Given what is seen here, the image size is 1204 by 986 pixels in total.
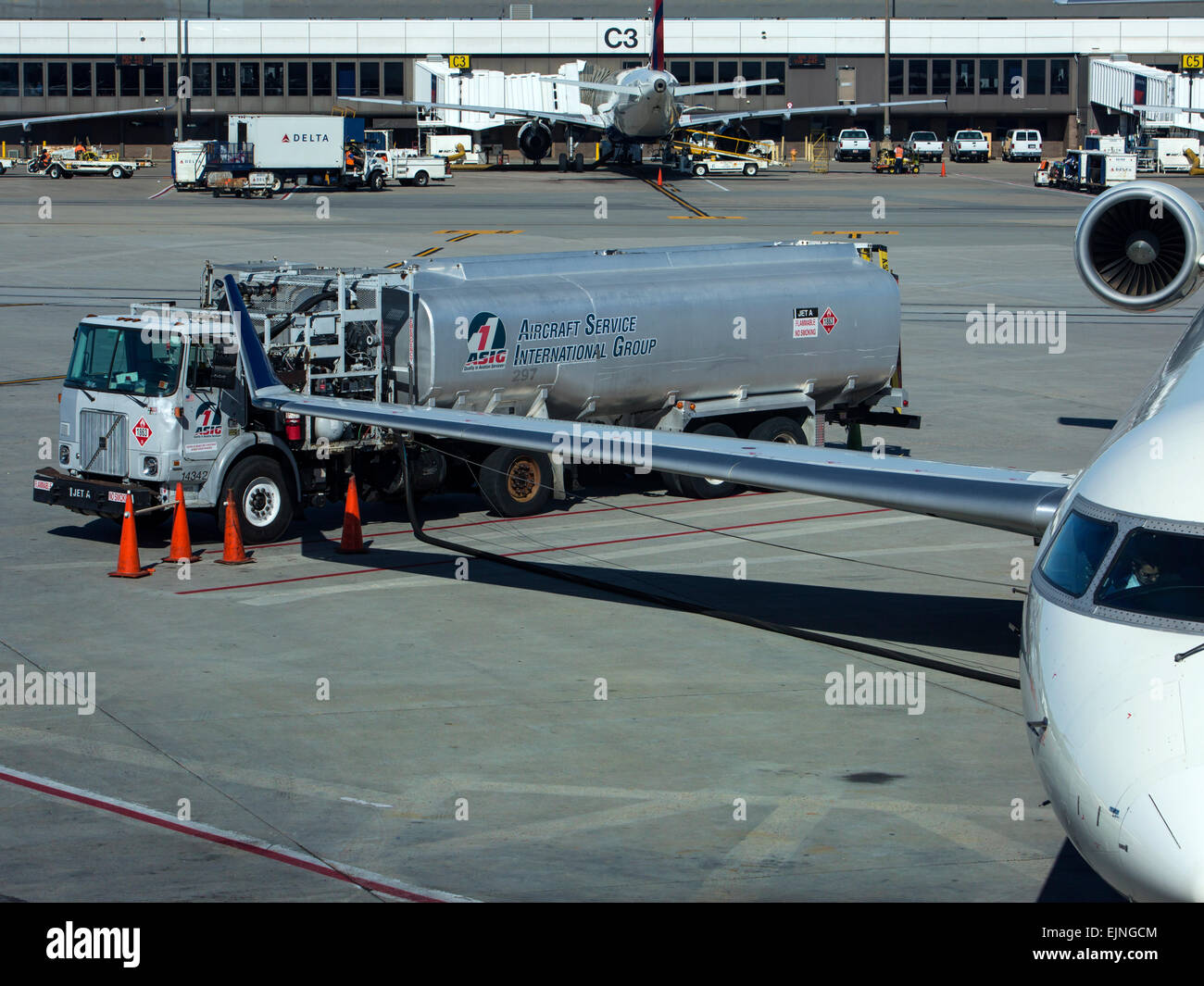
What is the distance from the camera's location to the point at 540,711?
14.4m

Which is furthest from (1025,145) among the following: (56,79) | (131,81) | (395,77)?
(56,79)

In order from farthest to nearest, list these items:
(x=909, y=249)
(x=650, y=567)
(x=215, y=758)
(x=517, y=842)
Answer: (x=909, y=249) → (x=650, y=567) → (x=215, y=758) → (x=517, y=842)

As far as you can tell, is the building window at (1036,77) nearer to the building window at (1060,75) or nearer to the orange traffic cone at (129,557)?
the building window at (1060,75)

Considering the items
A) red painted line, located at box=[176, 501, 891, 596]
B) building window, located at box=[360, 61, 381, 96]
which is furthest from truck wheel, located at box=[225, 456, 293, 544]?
building window, located at box=[360, 61, 381, 96]

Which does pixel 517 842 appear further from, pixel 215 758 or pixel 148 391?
pixel 148 391

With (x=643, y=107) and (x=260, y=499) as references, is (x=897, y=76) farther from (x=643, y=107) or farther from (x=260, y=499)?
(x=260, y=499)

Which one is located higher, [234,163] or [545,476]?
[234,163]

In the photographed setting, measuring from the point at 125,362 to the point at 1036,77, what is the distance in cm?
11020

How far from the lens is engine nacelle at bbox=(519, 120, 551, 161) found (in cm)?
10132

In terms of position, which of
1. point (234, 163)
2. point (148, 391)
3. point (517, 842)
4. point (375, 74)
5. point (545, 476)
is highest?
point (375, 74)

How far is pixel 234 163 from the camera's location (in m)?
82.3

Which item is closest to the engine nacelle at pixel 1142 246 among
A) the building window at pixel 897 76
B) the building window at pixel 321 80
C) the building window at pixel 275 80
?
the building window at pixel 897 76

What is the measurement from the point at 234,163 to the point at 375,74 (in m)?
36.0
